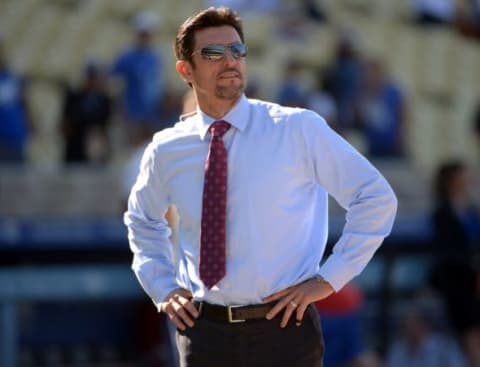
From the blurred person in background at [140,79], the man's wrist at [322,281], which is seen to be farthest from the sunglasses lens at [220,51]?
the blurred person in background at [140,79]

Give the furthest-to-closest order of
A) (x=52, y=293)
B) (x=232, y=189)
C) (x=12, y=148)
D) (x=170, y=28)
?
(x=170, y=28), (x=12, y=148), (x=52, y=293), (x=232, y=189)

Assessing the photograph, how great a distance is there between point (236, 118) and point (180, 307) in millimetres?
630

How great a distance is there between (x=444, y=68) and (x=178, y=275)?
13623 mm

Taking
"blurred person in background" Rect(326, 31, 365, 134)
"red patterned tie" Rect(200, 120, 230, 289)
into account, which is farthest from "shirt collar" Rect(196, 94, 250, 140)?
"blurred person in background" Rect(326, 31, 365, 134)

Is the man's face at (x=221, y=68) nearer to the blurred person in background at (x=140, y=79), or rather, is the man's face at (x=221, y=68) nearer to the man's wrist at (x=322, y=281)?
the man's wrist at (x=322, y=281)

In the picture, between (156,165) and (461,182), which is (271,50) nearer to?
(461,182)

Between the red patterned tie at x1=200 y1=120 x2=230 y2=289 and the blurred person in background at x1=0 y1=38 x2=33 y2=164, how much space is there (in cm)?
762

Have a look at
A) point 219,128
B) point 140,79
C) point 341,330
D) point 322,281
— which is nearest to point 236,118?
point 219,128

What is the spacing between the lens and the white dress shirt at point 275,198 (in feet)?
13.8

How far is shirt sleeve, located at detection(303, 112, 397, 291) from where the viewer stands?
420 centimetres

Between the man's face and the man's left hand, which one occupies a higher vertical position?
the man's face

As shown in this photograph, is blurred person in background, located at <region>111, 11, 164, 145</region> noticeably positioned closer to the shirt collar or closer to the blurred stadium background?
the blurred stadium background

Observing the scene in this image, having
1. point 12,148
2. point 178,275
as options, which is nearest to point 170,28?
point 12,148

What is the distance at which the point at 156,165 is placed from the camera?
174 inches
